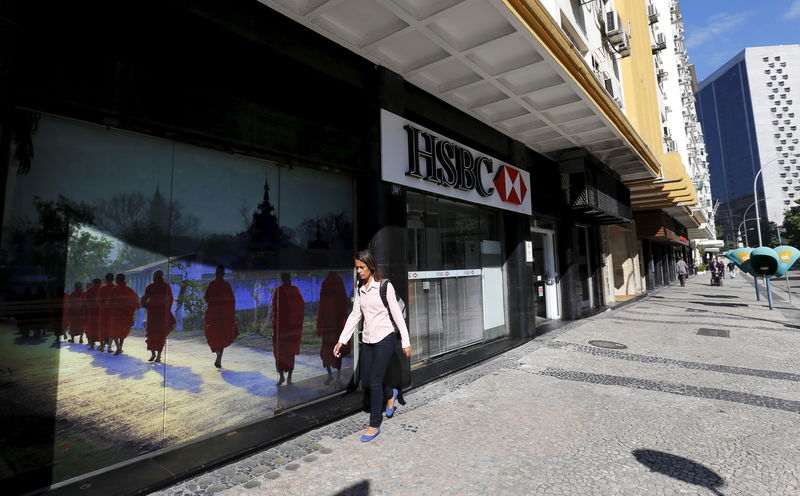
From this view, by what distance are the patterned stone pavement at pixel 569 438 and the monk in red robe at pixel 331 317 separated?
3.21 feet

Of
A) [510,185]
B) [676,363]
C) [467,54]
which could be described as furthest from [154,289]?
[676,363]

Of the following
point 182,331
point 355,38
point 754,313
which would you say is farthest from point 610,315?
point 182,331

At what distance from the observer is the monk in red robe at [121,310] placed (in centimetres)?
337

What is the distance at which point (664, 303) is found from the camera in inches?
608

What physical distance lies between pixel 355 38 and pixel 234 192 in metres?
2.66

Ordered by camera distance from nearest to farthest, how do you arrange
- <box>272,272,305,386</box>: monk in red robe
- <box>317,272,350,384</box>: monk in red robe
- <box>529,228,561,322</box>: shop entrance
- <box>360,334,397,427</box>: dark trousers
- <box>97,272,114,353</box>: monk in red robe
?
<box>97,272,114,353</box>: monk in red robe < <box>360,334,397,427</box>: dark trousers < <box>272,272,305,386</box>: monk in red robe < <box>317,272,350,384</box>: monk in red robe < <box>529,228,561,322</box>: shop entrance

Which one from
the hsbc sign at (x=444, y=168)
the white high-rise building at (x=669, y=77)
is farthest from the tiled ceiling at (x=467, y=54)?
the white high-rise building at (x=669, y=77)

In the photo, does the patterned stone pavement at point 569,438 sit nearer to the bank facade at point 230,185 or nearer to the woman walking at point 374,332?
the woman walking at point 374,332

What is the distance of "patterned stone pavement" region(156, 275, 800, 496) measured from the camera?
2920 millimetres

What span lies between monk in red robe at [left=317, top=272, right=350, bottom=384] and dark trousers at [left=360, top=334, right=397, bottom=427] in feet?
3.74

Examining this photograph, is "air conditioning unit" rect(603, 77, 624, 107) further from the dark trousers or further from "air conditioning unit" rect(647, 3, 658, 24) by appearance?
"air conditioning unit" rect(647, 3, 658, 24)

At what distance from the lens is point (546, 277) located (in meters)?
11.2

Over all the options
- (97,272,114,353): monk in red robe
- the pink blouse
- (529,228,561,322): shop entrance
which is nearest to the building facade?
(529,228,561,322): shop entrance

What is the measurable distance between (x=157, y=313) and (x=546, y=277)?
33.9 feet
